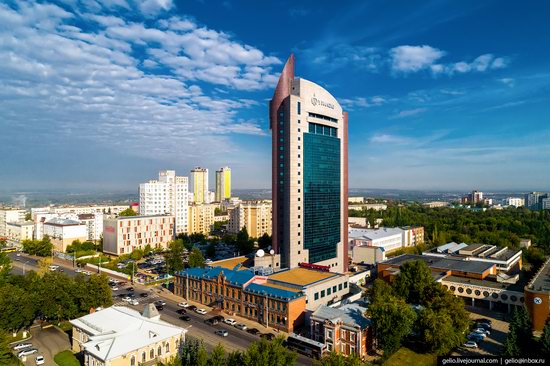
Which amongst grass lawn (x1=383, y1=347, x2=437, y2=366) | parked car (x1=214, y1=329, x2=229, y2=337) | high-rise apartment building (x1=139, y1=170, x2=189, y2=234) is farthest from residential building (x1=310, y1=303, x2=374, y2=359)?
high-rise apartment building (x1=139, y1=170, x2=189, y2=234)

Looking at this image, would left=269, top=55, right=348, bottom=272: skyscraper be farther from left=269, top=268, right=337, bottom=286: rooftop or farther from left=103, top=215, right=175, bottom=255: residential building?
left=103, top=215, right=175, bottom=255: residential building

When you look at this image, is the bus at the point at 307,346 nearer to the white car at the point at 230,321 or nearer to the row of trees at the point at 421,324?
the row of trees at the point at 421,324

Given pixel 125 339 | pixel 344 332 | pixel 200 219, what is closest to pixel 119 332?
Answer: pixel 125 339

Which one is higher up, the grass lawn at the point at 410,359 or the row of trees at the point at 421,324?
the row of trees at the point at 421,324

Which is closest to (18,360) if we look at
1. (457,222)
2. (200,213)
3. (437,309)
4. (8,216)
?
(437,309)

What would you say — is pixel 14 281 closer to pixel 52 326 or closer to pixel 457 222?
Answer: pixel 52 326

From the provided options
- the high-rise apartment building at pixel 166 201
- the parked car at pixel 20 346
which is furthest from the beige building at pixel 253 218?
the parked car at pixel 20 346
